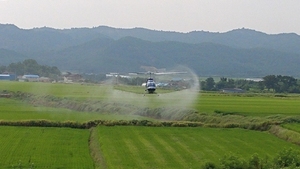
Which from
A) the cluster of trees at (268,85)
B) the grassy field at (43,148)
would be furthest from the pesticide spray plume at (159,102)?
the cluster of trees at (268,85)

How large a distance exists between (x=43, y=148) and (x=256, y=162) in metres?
9.63

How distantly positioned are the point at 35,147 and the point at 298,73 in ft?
582

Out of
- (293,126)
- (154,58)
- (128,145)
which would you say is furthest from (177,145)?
(154,58)

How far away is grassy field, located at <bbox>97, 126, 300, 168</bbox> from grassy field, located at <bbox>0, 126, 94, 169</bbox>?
1094 mm

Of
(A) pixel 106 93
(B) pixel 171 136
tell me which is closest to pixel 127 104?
(A) pixel 106 93

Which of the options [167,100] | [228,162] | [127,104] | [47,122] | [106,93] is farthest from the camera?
[106,93]

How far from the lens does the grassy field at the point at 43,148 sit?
18.5 metres

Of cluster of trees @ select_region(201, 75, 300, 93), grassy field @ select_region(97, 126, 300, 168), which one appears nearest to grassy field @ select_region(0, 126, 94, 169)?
grassy field @ select_region(97, 126, 300, 168)

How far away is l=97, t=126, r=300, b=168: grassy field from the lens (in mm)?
19484

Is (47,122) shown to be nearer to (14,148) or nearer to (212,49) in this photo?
(14,148)

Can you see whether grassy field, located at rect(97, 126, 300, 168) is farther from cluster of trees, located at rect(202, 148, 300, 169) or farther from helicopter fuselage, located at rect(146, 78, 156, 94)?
helicopter fuselage, located at rect(146, 78, 156, 94)

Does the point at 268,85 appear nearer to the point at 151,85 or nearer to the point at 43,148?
the point at 151,85

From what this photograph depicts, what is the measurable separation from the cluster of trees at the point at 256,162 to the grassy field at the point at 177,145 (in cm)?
A: 174

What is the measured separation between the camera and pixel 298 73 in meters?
188
